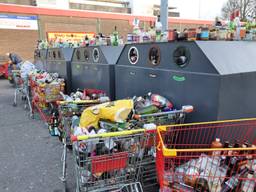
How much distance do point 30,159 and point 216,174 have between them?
244 cm

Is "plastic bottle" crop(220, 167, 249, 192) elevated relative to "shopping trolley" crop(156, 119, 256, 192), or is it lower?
lower

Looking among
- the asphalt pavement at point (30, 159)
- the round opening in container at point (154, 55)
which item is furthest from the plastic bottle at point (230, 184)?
the asphalt pavement at point (30, 159)

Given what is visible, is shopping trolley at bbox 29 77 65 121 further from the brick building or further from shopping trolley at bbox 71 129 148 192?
the brick building

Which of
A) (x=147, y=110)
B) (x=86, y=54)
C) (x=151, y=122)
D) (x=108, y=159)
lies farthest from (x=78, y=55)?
(x=108, y=159)

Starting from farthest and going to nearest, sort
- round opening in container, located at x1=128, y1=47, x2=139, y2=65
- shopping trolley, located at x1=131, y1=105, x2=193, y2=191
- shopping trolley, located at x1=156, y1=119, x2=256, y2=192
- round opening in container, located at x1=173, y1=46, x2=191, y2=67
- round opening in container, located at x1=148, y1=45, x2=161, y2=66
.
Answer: round opening in container, located at x1=128, y1=47, x2=139, y2=65 → round opening in container, located at x1=148, y1=45, x2=161, y2=66 → round opening in container, located at x1=173, y1=46, x2=191, y2=67 → shopping trolley, located at x1=131, y1=105, x2=193, y2=191 → shopping trolley, located at x1=156, y1=119, x2=256, y2=192

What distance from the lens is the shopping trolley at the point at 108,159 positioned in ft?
5.63

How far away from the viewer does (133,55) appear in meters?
3.04

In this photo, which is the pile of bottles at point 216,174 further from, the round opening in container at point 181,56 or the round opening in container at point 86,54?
the round opening in container at point 86,54

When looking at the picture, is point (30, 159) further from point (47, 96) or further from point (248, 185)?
point (248, 185)

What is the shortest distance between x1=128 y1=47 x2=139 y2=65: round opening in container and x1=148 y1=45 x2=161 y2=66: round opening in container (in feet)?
0.90

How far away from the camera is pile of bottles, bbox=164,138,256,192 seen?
1.64m

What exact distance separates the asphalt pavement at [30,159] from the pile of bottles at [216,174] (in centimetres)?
128

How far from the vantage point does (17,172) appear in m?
2.75

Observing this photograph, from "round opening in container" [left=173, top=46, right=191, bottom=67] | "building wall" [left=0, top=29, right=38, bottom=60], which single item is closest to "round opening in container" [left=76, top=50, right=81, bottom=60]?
"round opening in container" [left=173, top=46, right=191, bottom=67]
